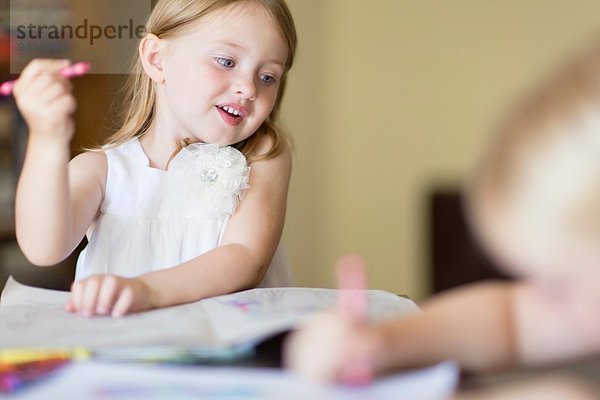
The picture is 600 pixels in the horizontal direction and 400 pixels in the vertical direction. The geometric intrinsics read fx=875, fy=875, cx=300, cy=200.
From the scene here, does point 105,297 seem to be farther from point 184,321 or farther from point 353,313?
point 353,313

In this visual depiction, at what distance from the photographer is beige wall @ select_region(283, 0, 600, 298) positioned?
2.93 meters

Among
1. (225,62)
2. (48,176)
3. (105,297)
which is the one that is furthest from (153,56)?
(105,297)

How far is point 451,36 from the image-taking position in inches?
118

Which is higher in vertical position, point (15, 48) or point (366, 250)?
point (15, 48)

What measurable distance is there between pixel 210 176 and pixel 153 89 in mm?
210

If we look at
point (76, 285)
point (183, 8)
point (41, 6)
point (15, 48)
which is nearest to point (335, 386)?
point (76, 285)

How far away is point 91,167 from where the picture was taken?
116 centimetres

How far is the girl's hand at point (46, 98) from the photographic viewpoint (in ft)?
2.72

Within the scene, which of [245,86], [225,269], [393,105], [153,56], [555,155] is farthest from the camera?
[393,105]

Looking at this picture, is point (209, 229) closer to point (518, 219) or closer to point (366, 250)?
point (518, 219)

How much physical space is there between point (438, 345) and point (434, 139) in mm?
2539

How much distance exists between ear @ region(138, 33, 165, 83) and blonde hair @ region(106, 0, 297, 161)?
0.04ft

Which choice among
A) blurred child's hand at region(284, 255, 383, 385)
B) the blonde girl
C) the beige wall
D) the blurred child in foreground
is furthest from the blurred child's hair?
the beige wall

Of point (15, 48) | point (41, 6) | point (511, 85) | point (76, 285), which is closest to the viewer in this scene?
→ point (76, 285)
